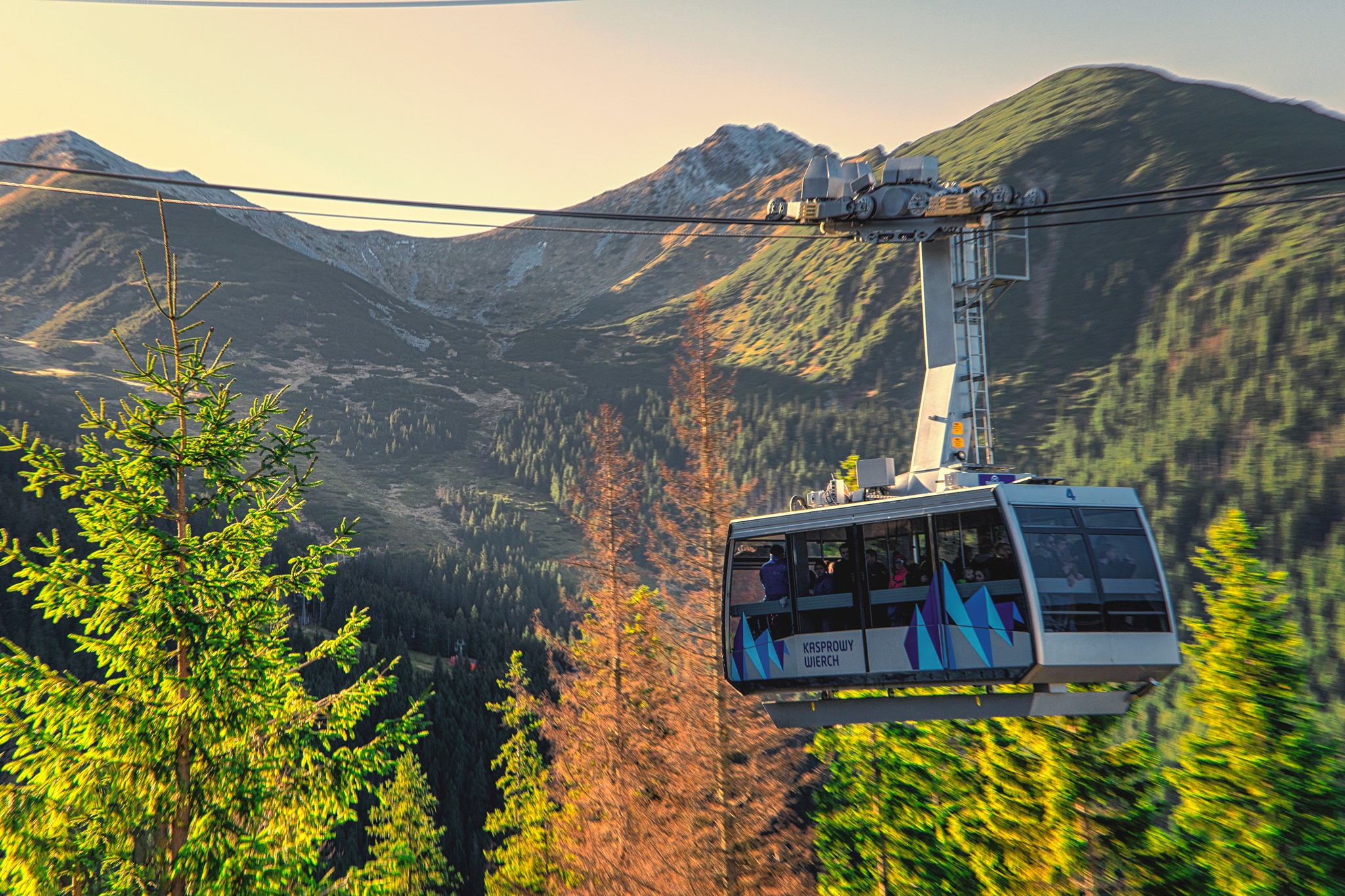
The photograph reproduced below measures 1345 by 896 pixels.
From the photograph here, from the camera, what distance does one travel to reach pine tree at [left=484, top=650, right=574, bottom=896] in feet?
84.4

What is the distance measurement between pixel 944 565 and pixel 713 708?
404 inches

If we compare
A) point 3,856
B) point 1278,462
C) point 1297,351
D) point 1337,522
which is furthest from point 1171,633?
point 1297,351

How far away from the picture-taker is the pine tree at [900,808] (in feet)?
86.1

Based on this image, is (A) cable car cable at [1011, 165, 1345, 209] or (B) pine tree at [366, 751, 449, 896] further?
(B) pine tree at [366, 751, 449, 896]

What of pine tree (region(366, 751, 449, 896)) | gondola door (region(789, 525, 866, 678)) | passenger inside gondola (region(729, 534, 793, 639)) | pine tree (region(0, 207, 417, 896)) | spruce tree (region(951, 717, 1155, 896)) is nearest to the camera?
pine tree (region(0, 207, 417, 896))

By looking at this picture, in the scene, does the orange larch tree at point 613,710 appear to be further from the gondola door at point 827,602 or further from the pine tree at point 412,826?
the gondola door at point 827,602

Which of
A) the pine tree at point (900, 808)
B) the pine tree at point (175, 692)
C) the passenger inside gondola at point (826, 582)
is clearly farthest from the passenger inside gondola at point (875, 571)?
the pine tree at point (900, 808)

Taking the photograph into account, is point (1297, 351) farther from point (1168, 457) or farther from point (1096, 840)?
point (1096, 840)

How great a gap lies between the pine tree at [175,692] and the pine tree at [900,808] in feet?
58.1

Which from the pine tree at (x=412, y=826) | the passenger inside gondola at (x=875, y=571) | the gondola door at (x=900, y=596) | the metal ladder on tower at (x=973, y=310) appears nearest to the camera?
the gondola door at (x=900, y=596)

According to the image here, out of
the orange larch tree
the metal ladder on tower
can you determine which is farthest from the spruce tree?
the metal ladder on tower

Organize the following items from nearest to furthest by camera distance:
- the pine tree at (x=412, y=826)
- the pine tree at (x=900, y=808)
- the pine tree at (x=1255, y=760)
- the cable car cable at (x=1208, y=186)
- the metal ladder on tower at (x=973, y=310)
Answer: the cable car cable at (x=1208, y=186), the metal ladder on tower at (x=973, y=310), the pine tree at (x=1255, y=760), the pine tree at (x=900, y=808), the pine tree at (x=412, y=826)

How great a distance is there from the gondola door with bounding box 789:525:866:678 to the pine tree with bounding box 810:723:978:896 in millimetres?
14009

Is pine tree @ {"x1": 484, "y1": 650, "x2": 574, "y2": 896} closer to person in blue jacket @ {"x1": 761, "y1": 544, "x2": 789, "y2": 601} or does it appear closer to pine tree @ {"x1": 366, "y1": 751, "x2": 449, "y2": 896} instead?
pine tree @ {"x1": 366, "y1": 751, "x2": 449, "y2": 896}
